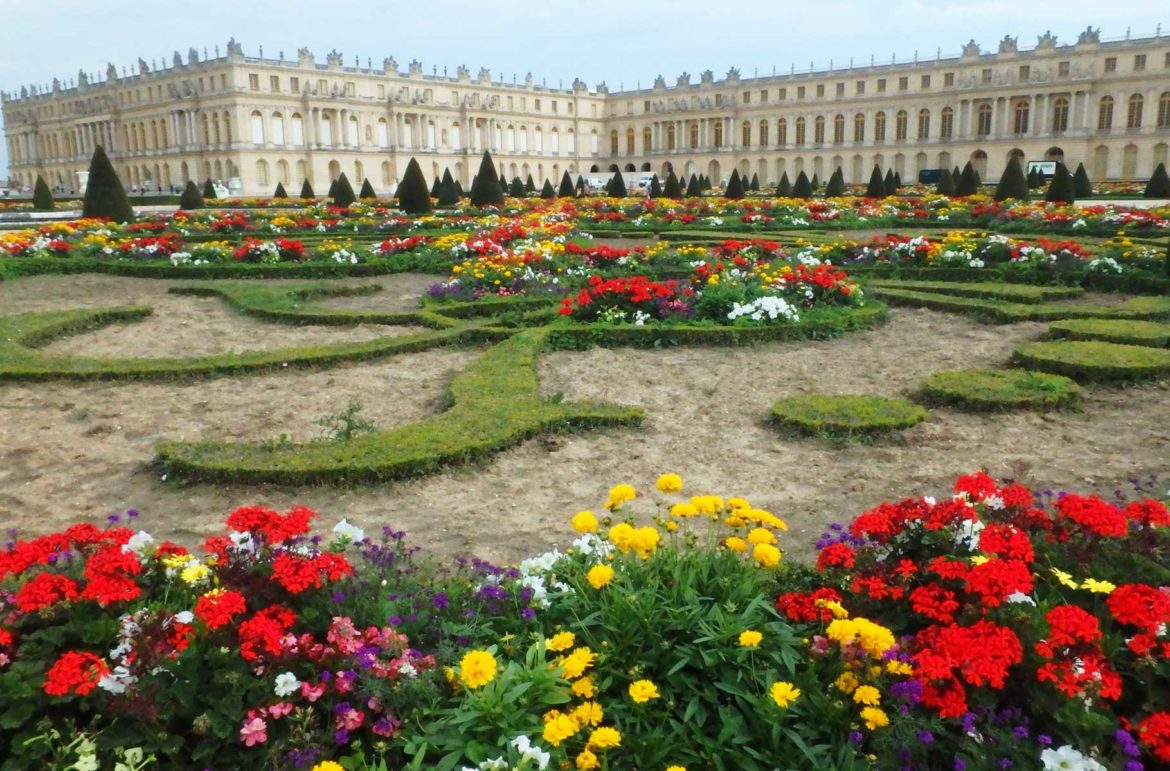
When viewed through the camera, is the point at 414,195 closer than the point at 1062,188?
Yes

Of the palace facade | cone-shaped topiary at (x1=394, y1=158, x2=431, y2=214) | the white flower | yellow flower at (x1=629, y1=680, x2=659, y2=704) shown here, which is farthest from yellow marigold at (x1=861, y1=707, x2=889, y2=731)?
the palace facade

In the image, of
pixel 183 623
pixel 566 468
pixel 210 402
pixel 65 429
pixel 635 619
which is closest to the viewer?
pixel 183 623

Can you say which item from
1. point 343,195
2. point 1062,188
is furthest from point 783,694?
point 343,195

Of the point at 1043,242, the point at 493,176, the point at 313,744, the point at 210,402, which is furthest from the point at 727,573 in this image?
the point at 493,176

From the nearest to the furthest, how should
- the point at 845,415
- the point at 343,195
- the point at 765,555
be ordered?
1. the point at 765,555
2. the point at 845,415
3. the point at 343,195

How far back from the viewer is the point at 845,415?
6.24 metres

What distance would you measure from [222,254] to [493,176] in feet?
45.8

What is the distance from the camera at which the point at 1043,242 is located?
42.5 feet

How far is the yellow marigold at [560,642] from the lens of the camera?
2.77 meters

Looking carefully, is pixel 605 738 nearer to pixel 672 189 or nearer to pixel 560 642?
pixel 560 642

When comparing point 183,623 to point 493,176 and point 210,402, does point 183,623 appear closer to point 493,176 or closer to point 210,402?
point 210,402

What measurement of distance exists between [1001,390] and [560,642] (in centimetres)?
522

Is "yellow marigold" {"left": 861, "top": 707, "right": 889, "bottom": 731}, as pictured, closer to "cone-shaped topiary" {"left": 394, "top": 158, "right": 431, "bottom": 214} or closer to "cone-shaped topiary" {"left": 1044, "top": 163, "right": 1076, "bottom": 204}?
"cone-shaped topiary" {"left": 394, "top": 158, "right": 431, "bottom": 214}

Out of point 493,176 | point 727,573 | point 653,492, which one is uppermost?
point 493,176
